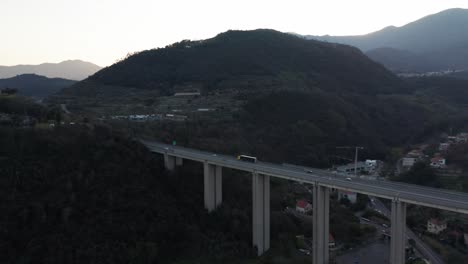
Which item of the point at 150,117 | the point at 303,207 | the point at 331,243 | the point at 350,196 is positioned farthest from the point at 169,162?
the point at 150,117

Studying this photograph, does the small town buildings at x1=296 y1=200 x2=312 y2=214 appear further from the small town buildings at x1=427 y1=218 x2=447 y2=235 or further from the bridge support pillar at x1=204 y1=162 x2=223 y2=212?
the small town buildings at x1=427 y1=218 x2=447 y2=235

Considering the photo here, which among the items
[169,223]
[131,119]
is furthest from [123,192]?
[131,119]

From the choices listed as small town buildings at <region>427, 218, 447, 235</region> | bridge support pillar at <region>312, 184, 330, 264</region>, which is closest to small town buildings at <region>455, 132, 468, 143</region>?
small town buildings at <region>427, 218, 447, 235</region>

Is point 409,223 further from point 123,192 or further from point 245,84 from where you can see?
point 245,84

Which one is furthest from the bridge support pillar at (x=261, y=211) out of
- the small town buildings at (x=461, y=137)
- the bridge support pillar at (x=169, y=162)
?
the small town buildings at (x=461, y=137)

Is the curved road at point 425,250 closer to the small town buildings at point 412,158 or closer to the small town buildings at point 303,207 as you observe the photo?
the small town buildings at point 303,207
